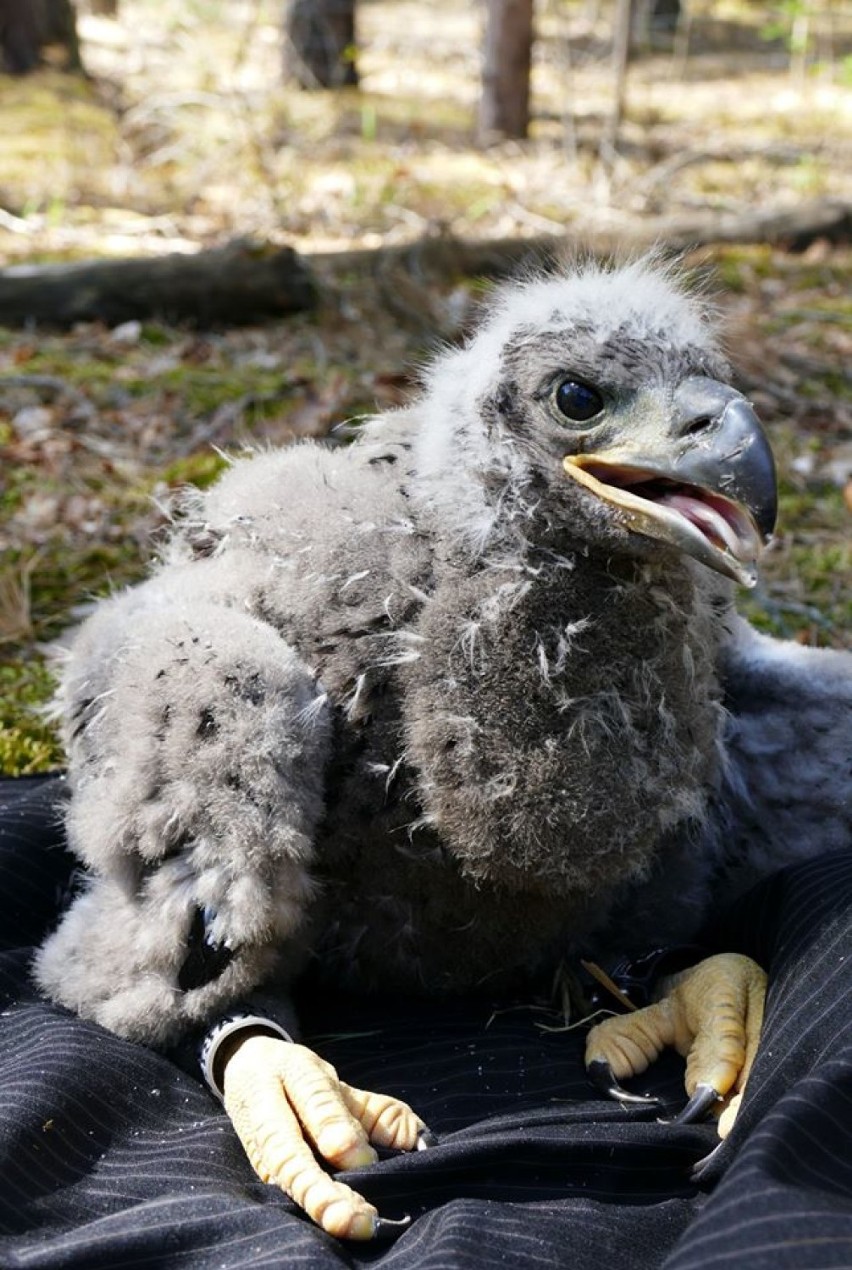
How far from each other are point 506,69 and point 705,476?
10.0 metres

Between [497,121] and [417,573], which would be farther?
[497,121]

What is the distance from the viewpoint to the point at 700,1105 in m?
2.47

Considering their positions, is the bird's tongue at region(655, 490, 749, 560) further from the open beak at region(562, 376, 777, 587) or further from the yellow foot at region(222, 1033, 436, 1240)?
the yellow foot at region(222, 1033, 436, 1240)

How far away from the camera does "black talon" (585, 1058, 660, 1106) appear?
253cm

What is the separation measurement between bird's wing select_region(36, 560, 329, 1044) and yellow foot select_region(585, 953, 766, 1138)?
67 cm

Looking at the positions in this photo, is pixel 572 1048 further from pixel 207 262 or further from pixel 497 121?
pixel 497 121

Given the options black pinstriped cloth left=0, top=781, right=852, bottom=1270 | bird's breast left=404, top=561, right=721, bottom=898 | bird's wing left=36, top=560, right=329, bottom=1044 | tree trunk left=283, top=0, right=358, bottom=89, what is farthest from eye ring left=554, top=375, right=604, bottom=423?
tree trunk left=283, top=0, right=358, bottom=89

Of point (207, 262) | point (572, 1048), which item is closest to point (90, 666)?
point (572, 1048)

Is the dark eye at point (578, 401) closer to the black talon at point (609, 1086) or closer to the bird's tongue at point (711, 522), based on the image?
the bird's tongue at point (711, 522)

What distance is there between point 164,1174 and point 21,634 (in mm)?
2199

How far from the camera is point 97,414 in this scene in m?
5.71

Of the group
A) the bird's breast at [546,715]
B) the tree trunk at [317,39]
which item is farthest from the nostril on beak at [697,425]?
the tree trunk at [317,39]

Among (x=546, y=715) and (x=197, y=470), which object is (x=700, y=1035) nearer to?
(x=546, y=715)

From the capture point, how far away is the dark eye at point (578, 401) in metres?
2.36
